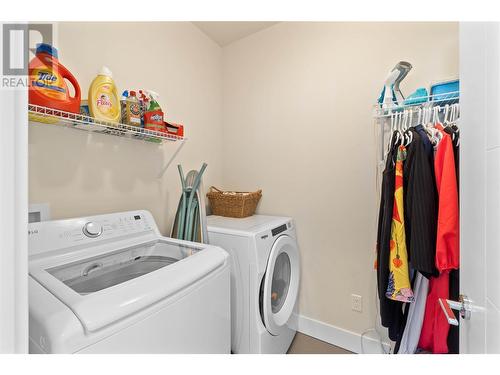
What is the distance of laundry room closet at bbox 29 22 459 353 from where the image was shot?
1.43m

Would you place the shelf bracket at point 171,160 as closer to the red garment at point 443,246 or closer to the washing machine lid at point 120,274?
the washing machine lid at point 120,274

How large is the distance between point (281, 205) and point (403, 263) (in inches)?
40.7

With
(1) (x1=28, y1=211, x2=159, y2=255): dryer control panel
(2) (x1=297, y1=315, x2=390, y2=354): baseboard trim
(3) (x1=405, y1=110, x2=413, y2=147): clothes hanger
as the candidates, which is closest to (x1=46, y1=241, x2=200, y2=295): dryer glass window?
(1) (x1=28, y1=211, x2=159, y2=255): dryer control panel

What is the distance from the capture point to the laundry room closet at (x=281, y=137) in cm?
143

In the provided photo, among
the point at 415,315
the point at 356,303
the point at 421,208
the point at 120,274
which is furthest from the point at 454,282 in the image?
the point at 120,274

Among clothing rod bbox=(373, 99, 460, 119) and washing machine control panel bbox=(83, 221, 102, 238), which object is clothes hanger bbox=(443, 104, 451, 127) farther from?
washing machine control panel bbox=(83, 221, 102, 238)

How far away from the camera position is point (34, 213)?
3.88ft

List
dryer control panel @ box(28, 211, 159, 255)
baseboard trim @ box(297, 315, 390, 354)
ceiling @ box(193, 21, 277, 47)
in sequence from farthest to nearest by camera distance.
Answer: ceiling @ box(193, 21, 277, 47)
baseboard trim @ box(297, 315, 390, 354)
dryer control panel @ box(28, 211, 159, 255)

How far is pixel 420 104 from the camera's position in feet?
4.56

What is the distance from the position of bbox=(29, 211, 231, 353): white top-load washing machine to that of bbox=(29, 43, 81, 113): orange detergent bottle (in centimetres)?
53

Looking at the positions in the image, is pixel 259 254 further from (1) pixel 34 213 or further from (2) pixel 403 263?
(1) pixel 34 213

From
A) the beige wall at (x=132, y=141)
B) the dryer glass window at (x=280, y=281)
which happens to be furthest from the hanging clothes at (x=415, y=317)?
the beige wall at (x=132, y=141)

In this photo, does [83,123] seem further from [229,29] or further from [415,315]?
[415,315]

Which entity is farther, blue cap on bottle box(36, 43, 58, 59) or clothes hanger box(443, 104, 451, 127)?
clothes hanger box(443, 104, 451, 127)
